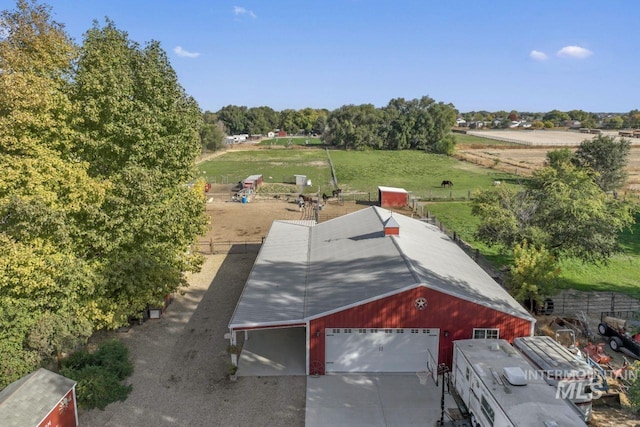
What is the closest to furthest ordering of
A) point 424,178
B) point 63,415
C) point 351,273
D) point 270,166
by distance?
point 63,415
point 351,273
point 424,178
point 270,166

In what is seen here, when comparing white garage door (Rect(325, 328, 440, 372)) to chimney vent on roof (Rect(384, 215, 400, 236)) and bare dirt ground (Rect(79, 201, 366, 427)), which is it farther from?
chimney vent on roof (Rect(384, 215, 400, 236))

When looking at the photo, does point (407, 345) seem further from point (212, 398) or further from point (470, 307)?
point (212, 398)

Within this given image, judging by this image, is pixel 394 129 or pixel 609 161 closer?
pixel 609 161

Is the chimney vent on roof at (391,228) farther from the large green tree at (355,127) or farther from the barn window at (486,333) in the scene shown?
the large green tree at (355,127)

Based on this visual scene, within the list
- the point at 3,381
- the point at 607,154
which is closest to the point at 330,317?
the point at 3,381

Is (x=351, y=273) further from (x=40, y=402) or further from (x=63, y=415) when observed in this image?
(x=40, y=402)

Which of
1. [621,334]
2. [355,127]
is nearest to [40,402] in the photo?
[621,334]

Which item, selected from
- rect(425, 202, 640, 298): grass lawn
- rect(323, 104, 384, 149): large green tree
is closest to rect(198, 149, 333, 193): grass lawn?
rect(323, 104, 384, 149): large green tree

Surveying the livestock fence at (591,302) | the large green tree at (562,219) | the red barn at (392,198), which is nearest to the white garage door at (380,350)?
the livestock fence at (591,302)
